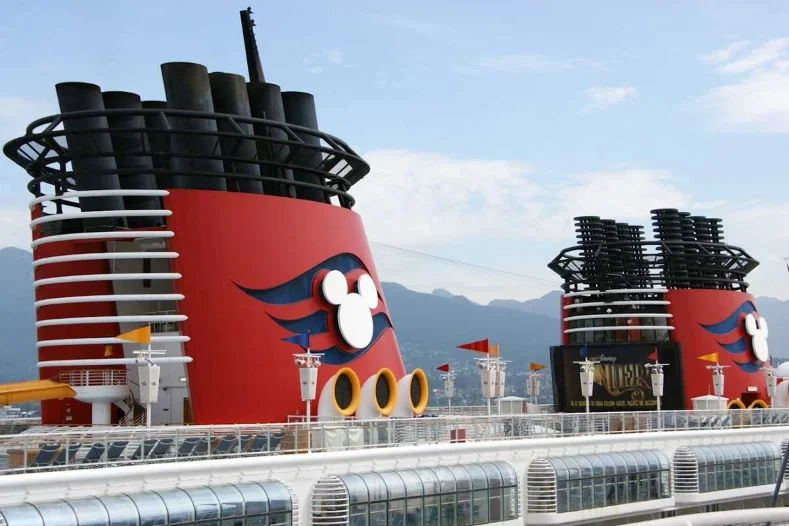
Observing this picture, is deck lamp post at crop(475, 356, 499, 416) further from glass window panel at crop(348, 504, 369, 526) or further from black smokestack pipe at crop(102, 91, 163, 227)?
glass window panel at crop(348, 504, 369, 526)

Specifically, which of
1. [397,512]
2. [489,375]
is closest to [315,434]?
[397,512]

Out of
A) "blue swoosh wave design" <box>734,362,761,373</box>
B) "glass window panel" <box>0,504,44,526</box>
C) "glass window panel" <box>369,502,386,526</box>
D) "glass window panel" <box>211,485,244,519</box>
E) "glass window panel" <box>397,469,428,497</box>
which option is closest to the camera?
"glass window panel" <box>0,504,44,526</box>

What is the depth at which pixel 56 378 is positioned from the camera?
137ft

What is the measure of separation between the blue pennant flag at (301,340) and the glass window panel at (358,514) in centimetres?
855

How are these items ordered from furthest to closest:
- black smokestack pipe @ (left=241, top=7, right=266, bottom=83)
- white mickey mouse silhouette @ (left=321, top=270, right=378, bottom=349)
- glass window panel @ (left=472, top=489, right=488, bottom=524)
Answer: black smokestack pipe @ (left=241, top=7, right=266, bottom=83) → white mickey mouse silhouette @ (left=321, top=270, right=378, bottom=349) → glass window panel @ (left=472, top=489, right=488, bottom=524)

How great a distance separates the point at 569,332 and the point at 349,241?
29.2 meters

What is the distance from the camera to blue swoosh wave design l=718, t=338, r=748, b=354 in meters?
70.2

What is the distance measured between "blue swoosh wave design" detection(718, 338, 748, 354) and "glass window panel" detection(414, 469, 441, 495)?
3969cm

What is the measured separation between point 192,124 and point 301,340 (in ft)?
31.4

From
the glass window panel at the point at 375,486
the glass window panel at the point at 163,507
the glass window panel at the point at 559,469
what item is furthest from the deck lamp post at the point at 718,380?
the glass window panel at the point at 163,507

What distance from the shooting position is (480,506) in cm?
3628

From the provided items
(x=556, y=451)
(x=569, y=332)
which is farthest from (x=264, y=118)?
(x=569, y=332)

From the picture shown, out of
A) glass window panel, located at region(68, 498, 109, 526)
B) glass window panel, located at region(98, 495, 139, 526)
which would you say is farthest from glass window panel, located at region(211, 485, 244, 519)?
glass window panel, located at region(68, 498, 109, 526)

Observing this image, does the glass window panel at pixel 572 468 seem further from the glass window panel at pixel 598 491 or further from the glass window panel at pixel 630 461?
the glass window panel at pixel 630 461
